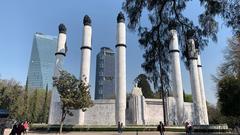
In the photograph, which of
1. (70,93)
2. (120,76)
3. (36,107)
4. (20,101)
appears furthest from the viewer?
(36,107)

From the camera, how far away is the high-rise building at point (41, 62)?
511ft

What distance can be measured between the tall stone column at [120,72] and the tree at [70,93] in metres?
9.20

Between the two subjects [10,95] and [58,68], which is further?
[10,95]

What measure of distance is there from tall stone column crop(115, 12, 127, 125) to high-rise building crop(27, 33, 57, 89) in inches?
4259

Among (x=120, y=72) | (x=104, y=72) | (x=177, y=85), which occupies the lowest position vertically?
(x=177, y=85)

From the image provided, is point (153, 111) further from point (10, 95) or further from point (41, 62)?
point (41, 62)

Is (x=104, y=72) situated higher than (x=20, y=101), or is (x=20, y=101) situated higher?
(x=104, y=72)

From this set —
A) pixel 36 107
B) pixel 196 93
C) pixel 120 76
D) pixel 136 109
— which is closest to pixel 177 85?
pixel 196 93

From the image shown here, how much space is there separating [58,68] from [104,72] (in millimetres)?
117951

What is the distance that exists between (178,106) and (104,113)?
13.3 metres

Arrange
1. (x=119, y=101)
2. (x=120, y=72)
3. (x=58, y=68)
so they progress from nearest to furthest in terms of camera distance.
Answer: (x=119, y=101), (x=120, y=72), (x=58, y=68)

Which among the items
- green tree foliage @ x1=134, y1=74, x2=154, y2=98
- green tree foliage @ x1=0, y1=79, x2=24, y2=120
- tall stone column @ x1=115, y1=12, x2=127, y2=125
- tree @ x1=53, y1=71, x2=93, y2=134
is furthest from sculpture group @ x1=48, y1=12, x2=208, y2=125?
green tree foliage @ x1=0, y1=79, x2=24, y2=120

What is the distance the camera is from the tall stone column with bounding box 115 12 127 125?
44.5 m

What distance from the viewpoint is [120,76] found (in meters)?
46.5
